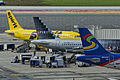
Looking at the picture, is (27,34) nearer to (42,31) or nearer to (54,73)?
(42,31)

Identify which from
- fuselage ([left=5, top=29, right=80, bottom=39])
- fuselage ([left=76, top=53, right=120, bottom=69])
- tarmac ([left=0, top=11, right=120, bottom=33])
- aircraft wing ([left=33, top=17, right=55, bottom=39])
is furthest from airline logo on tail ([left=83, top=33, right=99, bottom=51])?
tarmac ([left=0, top=11, right=120, bottom=33])

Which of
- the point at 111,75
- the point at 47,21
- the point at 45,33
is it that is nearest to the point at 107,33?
the point at 45,33

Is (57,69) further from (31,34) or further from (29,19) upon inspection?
(29,19)

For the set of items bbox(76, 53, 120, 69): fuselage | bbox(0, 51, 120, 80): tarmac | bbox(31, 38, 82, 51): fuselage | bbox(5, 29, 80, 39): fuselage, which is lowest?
bbox(0, 51, 120, 80): tarmac

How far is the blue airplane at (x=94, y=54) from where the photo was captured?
52.8 meters

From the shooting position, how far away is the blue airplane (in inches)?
2078

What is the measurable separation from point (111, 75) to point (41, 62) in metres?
14.0

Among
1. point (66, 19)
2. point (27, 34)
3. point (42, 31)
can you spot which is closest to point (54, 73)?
point (42, 31)

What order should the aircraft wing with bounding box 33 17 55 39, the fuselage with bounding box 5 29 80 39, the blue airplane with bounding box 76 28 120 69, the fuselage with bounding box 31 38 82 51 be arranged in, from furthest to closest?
the fuselage with bounding box 5 29 80 39, the aircraft wing with bounding box 33 17 55 39, the fuselage with bounding box 31 38 82 51, the blue airplane with bounding box 76 28 120 69

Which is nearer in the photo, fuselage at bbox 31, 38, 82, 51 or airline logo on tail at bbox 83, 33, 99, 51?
airline logo on tail at bbox 83, 33, 99, 51

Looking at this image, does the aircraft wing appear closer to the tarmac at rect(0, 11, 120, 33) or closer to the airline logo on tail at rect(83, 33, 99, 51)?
the airline logo on tail at rect(83, 33, 99, 51)

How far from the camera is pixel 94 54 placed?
53.2m

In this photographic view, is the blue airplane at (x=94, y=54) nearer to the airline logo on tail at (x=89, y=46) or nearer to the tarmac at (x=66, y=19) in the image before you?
the airline logo on tail at (x=89, y=46)

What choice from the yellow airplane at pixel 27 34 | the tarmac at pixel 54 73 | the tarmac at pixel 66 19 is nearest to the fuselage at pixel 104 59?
the tarmac at pixel 54 73
